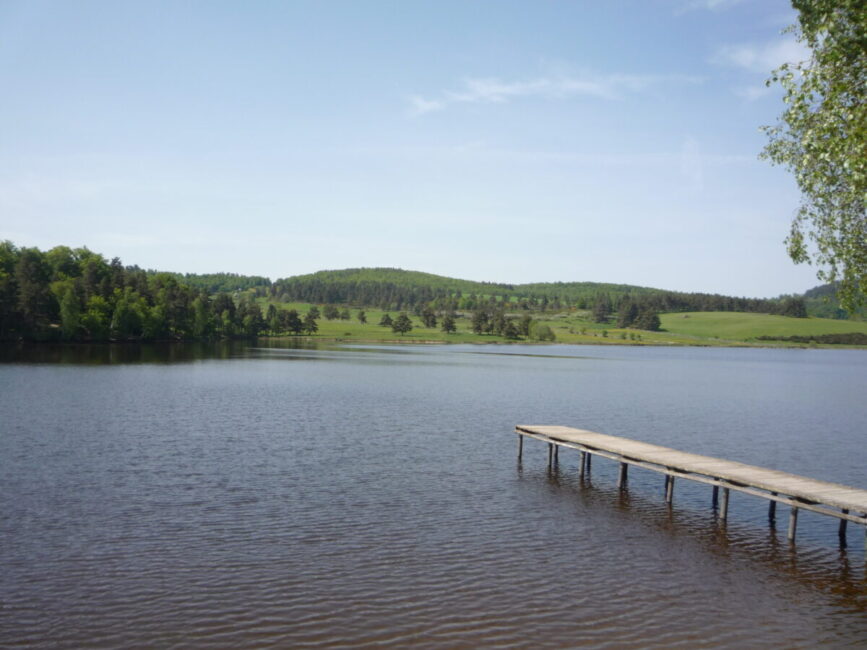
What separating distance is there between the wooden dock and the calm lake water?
0.83 metres

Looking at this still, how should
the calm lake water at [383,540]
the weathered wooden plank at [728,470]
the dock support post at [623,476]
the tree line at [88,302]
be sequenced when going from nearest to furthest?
the calm lake water at [383,540]
the weathered wooden plank at [728,470]
the dock support post at [623,476]
the tree line at [88,302]

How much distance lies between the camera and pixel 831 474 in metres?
30.7

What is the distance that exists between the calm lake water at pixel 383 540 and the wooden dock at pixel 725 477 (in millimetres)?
833

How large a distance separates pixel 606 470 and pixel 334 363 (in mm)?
71284

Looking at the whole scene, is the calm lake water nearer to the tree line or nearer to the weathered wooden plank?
the weathered wooden plank

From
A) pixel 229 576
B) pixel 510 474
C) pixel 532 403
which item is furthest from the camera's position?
pixel 532 403

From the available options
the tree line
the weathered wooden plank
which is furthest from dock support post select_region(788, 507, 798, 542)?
the tree line

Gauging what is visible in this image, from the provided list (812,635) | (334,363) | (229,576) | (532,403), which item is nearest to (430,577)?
(229,576)

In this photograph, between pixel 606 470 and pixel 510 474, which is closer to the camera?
pixel 510 474

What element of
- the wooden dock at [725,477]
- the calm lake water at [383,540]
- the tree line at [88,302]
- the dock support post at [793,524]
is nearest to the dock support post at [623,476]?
the wooden dock at [725,477]

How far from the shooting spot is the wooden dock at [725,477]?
20.4 metres

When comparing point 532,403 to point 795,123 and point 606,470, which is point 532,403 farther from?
point 795,123

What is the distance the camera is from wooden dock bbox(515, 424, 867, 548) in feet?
66.9

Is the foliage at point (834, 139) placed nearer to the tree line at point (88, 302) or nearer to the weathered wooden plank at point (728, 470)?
the weathered wooden plank at point (728, 470)
